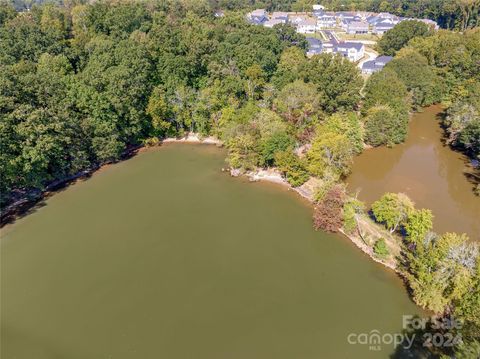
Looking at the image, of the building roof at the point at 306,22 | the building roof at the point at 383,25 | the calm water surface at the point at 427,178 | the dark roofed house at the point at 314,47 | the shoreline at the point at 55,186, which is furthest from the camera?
the building roof at the point at 306,22

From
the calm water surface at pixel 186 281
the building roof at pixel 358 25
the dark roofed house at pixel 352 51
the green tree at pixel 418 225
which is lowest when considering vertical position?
the calm water surface at pixel 186 281

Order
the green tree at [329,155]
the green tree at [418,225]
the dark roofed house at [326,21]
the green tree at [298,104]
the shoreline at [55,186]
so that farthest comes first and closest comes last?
the dark roofed house at [326,21] → the green tree at [298,104] → the green tree at [329,155] → the shoreline at [55,186] → the green tree at [418,225]

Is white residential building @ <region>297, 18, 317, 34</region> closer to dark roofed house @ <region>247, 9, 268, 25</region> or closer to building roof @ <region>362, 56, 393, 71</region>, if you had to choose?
dark roofed house @ <region>247, 9, 268, 25</region>

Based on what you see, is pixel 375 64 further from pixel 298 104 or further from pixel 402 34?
pixel 298 104

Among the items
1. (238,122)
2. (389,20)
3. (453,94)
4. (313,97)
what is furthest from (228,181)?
(389,20)

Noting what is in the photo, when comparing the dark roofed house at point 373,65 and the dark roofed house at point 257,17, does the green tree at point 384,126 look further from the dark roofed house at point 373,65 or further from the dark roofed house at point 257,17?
the dark roofed house at point 257,17

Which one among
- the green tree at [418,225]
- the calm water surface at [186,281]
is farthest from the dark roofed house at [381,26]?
the green tree at [418,225]

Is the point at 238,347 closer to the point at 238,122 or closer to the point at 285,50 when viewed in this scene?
the point at 238,122
